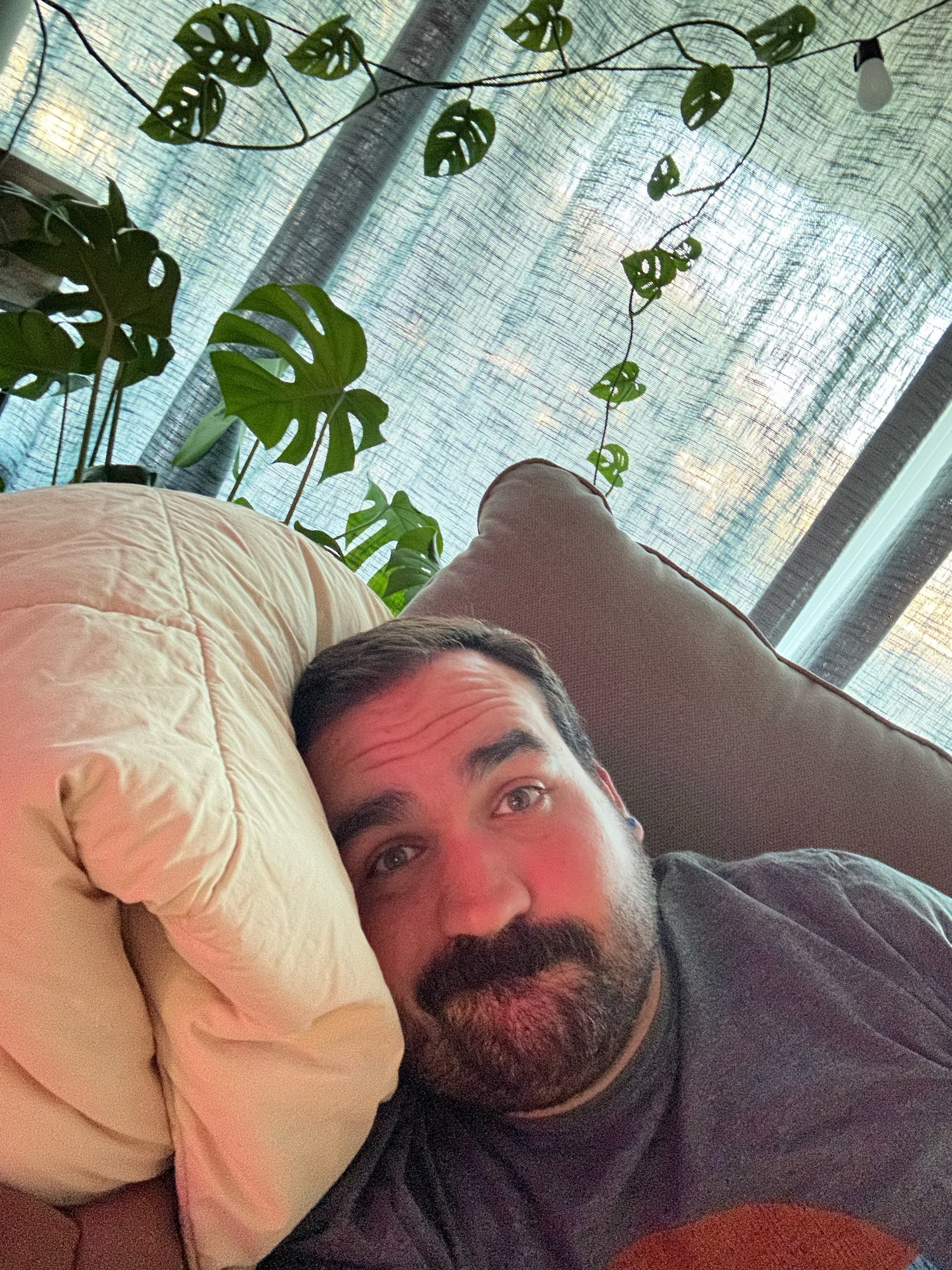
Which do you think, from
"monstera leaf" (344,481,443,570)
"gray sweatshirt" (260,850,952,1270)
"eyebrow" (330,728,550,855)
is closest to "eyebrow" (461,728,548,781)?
→ "eyebrow" (330,728,550,855)

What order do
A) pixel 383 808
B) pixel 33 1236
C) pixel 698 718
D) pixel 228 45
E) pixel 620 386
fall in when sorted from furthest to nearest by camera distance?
1. pixel 620 386
2. pixel 228 45
3. pixel 698 718
4. pixel 383 808
5. pixel 33 1236

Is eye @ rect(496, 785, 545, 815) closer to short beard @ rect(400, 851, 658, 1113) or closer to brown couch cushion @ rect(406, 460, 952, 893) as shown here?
short beard @ rect(400, 851, 658, 1113)

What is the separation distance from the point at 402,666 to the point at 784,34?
4.01 feet

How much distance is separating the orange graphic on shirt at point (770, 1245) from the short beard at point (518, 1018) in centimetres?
12

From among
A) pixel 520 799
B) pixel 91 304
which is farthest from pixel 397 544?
pixel 520 799

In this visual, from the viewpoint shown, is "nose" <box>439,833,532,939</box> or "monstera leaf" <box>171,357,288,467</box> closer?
"nose" <box>439,833,532,939</box>

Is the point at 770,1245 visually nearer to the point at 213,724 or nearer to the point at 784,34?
the point at 213,724

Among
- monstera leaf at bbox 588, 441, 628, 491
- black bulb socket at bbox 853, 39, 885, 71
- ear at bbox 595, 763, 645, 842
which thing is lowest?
ear at bbox 595, 763, 645, 842

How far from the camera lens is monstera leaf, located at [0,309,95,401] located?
1.26m

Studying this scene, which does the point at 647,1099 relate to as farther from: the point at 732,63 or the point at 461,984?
the point at 732,63

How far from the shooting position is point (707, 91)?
59.4 inches

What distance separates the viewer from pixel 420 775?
87 cm

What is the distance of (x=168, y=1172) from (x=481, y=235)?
1590 millimetres

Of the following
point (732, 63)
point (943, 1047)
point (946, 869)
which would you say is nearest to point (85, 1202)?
point (943, 1047)
